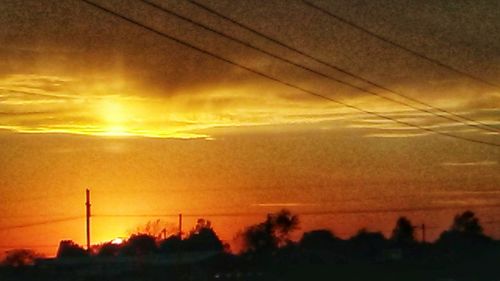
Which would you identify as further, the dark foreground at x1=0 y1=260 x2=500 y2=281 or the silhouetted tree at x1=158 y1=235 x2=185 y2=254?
the silhouetted tree at x1=158 y1=235 x2=185 y2=254

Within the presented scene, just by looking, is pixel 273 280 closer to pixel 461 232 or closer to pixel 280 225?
pixel 280 225

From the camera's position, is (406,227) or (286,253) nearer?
(286,253)

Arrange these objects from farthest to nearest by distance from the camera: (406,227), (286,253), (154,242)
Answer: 1. (406,227)
2. (154,242)
3. (286,253)

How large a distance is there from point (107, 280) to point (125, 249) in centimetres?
2190

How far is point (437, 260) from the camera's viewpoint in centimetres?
9706

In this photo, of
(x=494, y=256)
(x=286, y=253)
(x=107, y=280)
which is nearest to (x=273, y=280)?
(x=107, y=280)

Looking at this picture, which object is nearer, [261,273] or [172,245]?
[261,273]

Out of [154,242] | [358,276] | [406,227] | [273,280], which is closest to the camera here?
[273,280]

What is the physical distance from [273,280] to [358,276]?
31.9ft

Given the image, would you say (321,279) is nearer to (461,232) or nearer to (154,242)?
(154,242)

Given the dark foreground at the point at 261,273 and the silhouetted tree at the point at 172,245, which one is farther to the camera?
the silhouetted tree at the point at 172,245

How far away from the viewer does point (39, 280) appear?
76.7 m

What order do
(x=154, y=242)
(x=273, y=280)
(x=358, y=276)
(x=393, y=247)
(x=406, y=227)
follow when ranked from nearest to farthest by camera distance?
(x=273, y=280) < (x=358, y=276) < (x=154, y=242) < (x=393, y=247) < (x=406, y=227)

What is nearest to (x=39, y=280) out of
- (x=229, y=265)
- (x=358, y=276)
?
(x=229, y=265)
